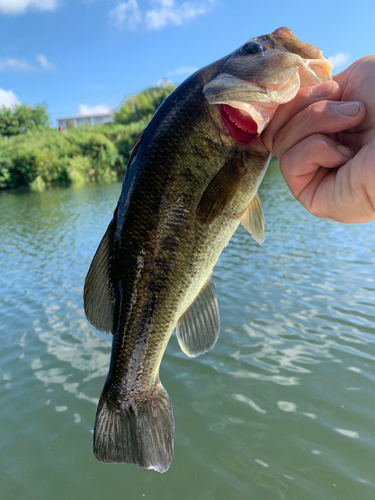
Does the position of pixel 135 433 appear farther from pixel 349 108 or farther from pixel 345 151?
pixel 349 108

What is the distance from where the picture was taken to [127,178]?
1.93 m

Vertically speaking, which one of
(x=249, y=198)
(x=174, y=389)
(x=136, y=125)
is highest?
(x=136, y=125)

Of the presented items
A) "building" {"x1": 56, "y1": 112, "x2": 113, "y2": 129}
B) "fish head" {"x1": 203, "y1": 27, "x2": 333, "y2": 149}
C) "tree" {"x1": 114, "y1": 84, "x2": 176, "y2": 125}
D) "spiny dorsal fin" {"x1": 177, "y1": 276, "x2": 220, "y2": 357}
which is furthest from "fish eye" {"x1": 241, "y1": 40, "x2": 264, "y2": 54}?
"building" {"x1": 56, "y1": 112, "x2": 113, "y2": 129}

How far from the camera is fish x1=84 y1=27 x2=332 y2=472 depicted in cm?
168

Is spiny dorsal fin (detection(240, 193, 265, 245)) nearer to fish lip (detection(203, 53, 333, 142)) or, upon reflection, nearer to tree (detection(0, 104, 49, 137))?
fish lip (detection(203, 53, 333, 142))

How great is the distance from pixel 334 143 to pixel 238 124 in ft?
1.59

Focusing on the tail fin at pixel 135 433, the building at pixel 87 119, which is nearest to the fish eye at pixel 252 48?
the tail fin at pixel 135 433

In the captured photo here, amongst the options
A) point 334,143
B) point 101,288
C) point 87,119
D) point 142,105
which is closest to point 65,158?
point 142,105

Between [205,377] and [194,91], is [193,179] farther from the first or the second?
[205,377]

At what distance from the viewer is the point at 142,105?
65.7 meters

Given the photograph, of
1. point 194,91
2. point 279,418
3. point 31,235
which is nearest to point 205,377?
point 279,418

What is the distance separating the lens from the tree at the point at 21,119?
67.0 metres

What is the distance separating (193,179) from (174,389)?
3.58 m

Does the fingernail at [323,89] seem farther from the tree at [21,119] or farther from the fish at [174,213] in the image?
the tree at [21,119]
